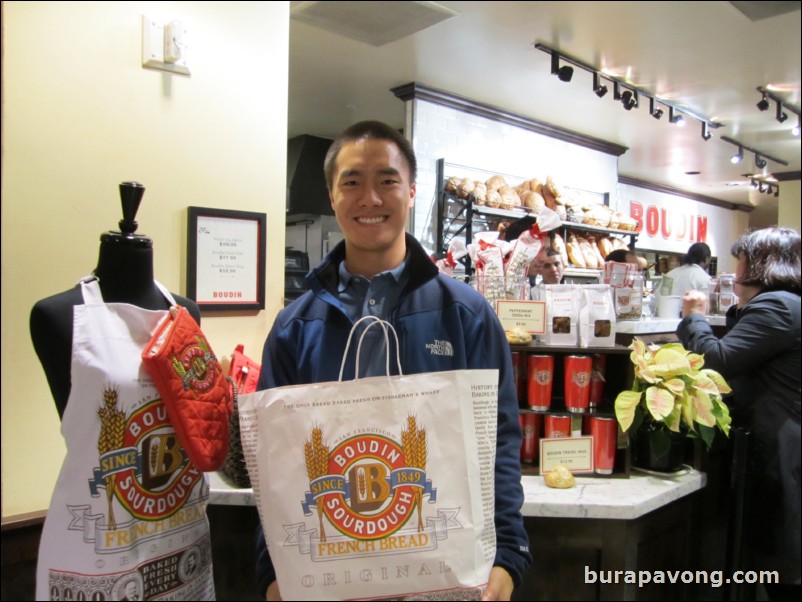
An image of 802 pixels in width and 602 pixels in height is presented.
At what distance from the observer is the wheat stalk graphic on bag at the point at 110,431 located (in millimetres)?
870

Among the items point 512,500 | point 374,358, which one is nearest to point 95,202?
Result: point 374,358

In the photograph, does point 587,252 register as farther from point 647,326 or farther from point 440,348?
point 440,348

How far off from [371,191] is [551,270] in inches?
36.1

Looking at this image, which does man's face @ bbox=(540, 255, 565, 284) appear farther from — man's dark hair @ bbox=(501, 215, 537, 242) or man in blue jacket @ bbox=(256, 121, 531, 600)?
man in blue jacket @ bbox=(256, 121, 531, 600)

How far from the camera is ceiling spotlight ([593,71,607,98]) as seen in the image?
104cm

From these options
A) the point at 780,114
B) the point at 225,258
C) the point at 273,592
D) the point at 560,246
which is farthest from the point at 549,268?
the point at 273,592

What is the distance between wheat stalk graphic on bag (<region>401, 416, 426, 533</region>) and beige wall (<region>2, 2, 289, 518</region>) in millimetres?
774

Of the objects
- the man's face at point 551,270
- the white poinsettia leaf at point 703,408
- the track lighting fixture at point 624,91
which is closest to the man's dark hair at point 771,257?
the track lighting fixture at point 624,91

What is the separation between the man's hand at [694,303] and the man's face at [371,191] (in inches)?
34.9

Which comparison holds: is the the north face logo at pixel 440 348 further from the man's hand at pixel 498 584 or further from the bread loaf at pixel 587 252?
the bread loaf at pixel 587 252

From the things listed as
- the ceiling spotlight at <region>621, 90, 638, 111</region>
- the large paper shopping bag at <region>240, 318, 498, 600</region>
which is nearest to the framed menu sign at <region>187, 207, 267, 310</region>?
the large paper shopping bag at <region>240, 318, 498, 600</region>

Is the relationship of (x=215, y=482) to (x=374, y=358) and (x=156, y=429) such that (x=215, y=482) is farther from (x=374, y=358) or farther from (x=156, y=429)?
(x=374, y=358)

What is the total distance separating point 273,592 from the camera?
879 millimetres

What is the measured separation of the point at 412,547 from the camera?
2.54ft
